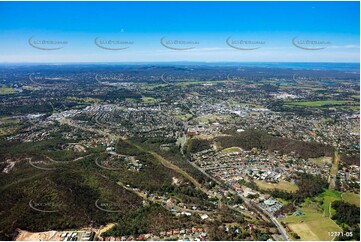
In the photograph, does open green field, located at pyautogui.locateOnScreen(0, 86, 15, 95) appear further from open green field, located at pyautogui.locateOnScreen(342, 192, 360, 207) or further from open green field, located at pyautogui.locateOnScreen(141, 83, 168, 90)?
open green field, located at pyautogui.locateOnScreen(342, 192, 360, 207)

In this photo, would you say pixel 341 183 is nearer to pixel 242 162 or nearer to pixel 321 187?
pixel 321 187

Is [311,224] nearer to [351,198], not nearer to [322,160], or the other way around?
[351,198]

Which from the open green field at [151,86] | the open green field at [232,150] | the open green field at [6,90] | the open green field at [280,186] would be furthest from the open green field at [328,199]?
the open green field at [6,90]

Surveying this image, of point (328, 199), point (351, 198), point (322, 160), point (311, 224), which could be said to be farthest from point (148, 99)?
point (311, 224)

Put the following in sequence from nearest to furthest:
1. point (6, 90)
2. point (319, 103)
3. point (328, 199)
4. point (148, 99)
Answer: point (328, 199), point (319, 103), point (148, 99), point (6, 90)

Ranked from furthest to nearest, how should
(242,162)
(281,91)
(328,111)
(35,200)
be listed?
(281,91)
(328,111)
(242,162)
(35,200)

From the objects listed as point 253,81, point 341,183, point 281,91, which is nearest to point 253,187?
point 341,183

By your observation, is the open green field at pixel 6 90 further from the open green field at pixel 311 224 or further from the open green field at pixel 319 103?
→ the open green field at pixel 311 224
